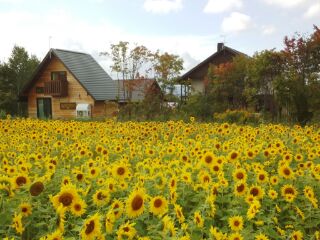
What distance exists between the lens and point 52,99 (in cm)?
3275

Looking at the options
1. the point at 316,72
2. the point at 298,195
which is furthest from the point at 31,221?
the point at 316,72

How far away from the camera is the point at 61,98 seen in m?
32.3

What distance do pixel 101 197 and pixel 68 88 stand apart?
29.3 metres

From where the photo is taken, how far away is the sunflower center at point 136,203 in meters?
2.76

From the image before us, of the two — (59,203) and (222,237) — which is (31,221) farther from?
(222,237)

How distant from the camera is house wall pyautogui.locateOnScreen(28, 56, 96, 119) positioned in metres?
31.0

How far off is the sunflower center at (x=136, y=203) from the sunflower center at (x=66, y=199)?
15.2 inches

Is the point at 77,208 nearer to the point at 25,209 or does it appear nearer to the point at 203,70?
the point at 25,209

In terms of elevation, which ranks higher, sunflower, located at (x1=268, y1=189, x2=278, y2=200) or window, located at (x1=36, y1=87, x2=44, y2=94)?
window, located at (x1=36, y1=87, x2=44, y2=94)

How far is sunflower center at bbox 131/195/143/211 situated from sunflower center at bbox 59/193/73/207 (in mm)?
387

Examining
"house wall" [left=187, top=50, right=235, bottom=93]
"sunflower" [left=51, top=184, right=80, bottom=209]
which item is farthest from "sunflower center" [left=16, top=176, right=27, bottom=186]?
"house wall" [left=187, top=50, right=235, bottom=93]

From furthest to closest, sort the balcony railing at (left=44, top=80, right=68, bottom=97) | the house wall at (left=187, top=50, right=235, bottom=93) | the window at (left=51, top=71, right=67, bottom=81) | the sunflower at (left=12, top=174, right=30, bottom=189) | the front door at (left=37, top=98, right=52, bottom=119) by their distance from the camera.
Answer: the front door at (left=37, top=98, right=52, bottom=119), the window at (left=51, top=71, right=67, bottom=81), the balcony railing at (left=44, top=80, right=68, bottom=97), the house wall at (left=187, top=50, right=235, bottom=93), the sunflower at (left=12, top=174, right=30, bottom=189)

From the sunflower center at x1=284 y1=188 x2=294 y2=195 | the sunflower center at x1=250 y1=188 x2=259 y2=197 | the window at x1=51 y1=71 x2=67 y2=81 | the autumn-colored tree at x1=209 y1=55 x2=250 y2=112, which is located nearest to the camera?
the sunflower center at x1=250 y1=188 x2=259 y2=197

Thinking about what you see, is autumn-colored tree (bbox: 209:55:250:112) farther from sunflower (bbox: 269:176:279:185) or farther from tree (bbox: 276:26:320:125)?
sunflower (bbox: 269:176:279:185)
